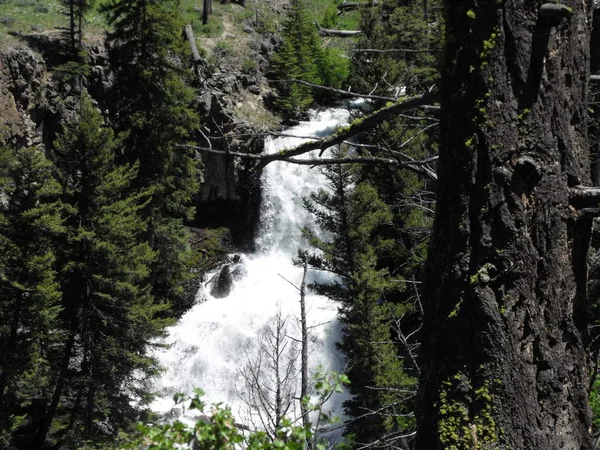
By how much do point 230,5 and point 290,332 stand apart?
83.3 ft

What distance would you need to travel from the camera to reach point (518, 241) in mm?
2121

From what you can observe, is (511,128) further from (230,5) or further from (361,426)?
(230,5)

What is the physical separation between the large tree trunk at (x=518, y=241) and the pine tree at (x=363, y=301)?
1075cm

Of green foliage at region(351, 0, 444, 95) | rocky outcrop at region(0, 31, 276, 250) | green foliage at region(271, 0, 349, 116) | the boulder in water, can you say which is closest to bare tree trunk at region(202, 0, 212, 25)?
green foliage at region(271, 0, 349, 116)


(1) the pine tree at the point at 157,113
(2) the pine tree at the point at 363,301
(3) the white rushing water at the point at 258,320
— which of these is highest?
(1) the pine tree at the point at 157,113

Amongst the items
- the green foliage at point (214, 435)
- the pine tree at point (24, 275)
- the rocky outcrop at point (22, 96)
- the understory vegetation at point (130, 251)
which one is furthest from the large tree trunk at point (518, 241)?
the rocky outcrop at point (22, 96)

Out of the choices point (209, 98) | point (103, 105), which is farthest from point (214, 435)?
point (209, 98)

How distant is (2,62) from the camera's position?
63.1ft

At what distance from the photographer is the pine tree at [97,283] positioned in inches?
620

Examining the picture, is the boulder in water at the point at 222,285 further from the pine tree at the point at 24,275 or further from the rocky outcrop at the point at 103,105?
the pine tree at the point at 24,275

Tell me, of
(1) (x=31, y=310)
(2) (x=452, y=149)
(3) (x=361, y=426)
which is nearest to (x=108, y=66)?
(1) (x=31, y=310)

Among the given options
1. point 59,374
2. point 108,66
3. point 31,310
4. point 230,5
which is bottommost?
point 59,374

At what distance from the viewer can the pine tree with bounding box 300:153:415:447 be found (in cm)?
1404

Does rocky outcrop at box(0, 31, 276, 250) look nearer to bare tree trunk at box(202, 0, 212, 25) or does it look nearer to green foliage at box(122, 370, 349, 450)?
bare tree trunk at box(202, 0, 212, 25)
